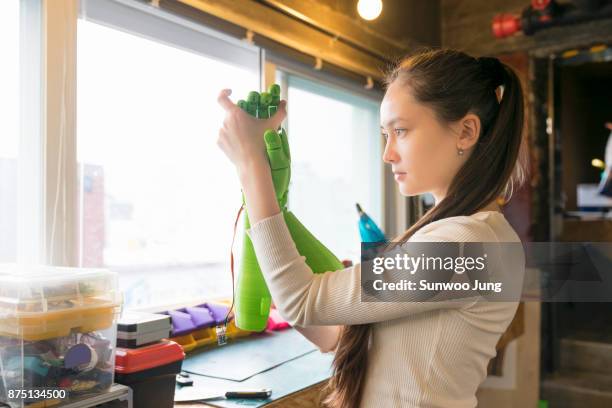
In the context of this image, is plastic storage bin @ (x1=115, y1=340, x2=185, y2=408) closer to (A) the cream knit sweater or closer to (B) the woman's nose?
(A) the cream knit sweater

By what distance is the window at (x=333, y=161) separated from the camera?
7.64 ft

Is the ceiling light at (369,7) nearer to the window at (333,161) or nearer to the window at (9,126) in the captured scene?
the window at (333,161)

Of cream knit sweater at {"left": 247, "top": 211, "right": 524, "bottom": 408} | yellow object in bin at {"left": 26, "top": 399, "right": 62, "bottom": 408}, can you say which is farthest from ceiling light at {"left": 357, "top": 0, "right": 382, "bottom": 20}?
yellow object in bin at {"left": 26, "top": 399, "right": 62, "bottom": 408}

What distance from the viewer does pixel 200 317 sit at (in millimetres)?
1701

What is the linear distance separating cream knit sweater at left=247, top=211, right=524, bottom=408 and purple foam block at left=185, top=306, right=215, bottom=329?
961 millimetres

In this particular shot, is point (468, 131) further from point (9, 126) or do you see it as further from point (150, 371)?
point (9, 126)

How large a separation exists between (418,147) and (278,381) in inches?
30.5

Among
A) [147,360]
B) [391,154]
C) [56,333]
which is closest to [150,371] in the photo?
[147,360]

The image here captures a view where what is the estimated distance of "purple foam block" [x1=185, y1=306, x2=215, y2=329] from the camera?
1687 millimetres

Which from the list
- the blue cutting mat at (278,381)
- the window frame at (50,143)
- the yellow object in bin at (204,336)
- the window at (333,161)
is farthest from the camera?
the window at (333,161)

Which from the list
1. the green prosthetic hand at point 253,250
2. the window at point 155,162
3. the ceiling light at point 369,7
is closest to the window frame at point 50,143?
the window at point 155,162

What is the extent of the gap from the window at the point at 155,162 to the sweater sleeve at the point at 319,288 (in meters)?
0.95

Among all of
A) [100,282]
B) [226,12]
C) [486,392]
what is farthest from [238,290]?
[486,392]

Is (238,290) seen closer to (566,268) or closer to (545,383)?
(566,268)
